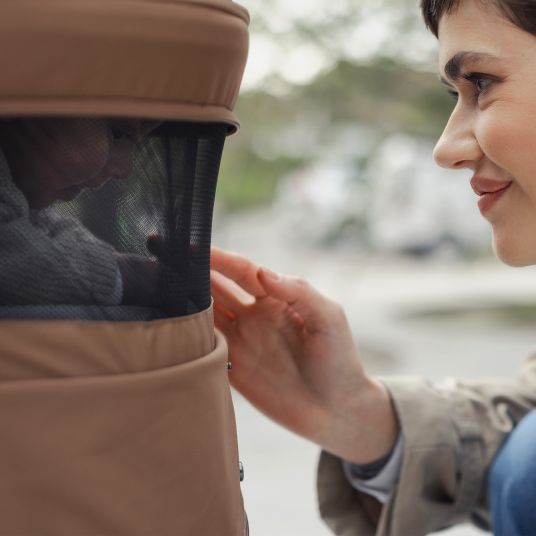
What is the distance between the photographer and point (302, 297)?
147cm

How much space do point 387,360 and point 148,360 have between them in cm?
651

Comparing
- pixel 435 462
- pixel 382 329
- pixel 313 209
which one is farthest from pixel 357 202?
pixel 435 462

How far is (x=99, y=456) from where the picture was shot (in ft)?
3.09

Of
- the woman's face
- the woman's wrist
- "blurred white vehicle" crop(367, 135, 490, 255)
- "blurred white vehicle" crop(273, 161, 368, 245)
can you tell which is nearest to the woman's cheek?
A: the woman's face

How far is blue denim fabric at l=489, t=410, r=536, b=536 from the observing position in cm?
147

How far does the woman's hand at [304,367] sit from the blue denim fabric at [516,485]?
0.19 m

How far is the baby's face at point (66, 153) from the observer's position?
0.94 metres

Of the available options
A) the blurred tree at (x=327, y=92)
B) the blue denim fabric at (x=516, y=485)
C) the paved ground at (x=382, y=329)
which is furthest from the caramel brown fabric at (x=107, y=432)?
the blurred tree at (x=327, y=92)

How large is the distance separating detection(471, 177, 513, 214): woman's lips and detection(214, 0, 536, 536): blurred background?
2.74 m

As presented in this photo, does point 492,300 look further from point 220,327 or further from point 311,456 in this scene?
point 220,327

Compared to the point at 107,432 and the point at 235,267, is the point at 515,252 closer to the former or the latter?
the point at 235,267

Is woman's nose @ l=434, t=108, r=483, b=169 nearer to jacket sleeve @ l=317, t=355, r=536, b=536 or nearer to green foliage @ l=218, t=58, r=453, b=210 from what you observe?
jacket sleeve @ l=317, t=355, r=536, b=536

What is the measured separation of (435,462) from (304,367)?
29 cm

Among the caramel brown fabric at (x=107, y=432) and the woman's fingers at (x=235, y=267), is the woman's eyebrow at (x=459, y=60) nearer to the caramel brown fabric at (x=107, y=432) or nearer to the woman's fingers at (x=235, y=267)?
the woman's fingers at (x=235, y=267)
